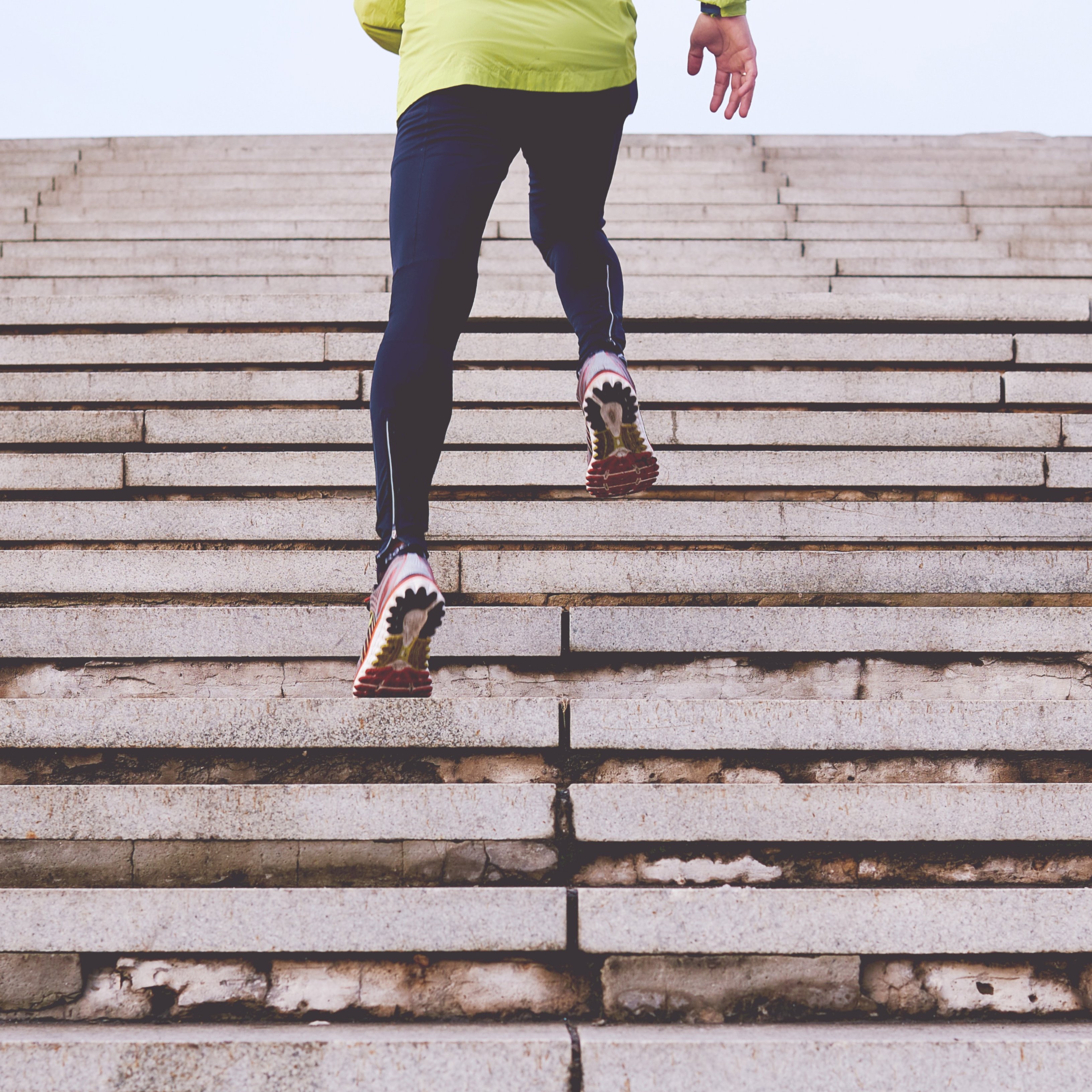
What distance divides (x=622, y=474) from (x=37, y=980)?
1.41m

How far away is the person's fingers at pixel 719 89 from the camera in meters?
1.93

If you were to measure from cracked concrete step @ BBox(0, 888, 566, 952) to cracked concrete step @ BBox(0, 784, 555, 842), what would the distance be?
0.11 metres

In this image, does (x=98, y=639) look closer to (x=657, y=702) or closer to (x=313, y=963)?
(x=313, y=963)

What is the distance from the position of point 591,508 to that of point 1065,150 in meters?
5.68

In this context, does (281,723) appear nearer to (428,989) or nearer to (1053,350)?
(428,989)

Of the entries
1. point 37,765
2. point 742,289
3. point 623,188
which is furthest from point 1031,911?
point 623,188

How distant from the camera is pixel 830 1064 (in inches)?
51.8

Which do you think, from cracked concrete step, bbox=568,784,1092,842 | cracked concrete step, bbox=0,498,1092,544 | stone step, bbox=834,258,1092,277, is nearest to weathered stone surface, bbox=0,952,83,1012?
cracked concrete step, bbox=568,784,1092,842

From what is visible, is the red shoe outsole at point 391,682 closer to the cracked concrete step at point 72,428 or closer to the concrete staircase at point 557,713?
the concrete staircase at point 557,713

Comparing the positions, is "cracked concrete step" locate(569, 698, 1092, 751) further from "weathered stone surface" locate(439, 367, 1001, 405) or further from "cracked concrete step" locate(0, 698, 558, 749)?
"weathered stone surface" locate(439, 367, 1001, 405)

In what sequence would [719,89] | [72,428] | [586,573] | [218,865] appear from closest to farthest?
[218,865]
[719,89]
[586,573]
[72,428]

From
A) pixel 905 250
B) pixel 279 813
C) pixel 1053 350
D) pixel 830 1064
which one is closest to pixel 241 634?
pixel 279 813

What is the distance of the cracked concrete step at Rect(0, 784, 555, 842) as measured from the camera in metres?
1.59

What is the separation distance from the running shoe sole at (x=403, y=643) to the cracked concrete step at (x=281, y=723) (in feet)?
0.74
